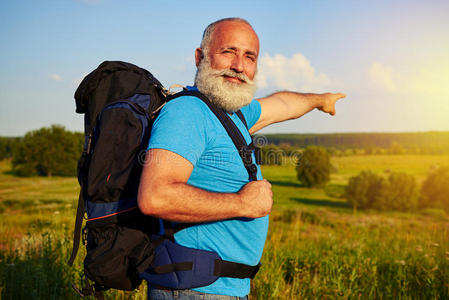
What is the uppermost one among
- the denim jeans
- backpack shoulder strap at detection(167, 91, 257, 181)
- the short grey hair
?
the short grey hair

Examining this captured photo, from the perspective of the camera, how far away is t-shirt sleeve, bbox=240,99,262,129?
2.99m

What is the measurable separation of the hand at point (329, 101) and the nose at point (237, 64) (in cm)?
182

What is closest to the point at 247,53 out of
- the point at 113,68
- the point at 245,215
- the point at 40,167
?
the point at 113,68

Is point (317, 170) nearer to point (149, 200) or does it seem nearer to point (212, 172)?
point (212, 172)

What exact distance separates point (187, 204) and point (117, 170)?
424mm

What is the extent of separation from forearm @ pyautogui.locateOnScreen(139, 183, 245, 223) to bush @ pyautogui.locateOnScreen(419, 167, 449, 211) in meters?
39.8

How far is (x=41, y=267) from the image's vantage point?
12.8 ft

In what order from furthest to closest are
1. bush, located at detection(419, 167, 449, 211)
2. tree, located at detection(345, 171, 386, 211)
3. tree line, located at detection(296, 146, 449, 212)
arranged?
tree, located at detection(345, 171, 386, 211), bush, located at detection(419, 167, 449, 211), tree line, located at detection(296, 146, 449, 212)

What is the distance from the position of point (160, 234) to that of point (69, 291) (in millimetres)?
2880

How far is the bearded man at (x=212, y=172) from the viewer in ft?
5.21

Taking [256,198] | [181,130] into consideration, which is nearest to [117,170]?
[181,130]

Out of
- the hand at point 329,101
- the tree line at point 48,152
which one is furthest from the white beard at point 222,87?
the tree line at point 48,152

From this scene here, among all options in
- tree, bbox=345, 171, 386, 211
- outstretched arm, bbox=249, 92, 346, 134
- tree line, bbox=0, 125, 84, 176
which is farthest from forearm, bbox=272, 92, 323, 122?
tree line, bbox=0, 125, 84, 176

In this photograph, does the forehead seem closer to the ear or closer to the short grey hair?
the short grey hair
